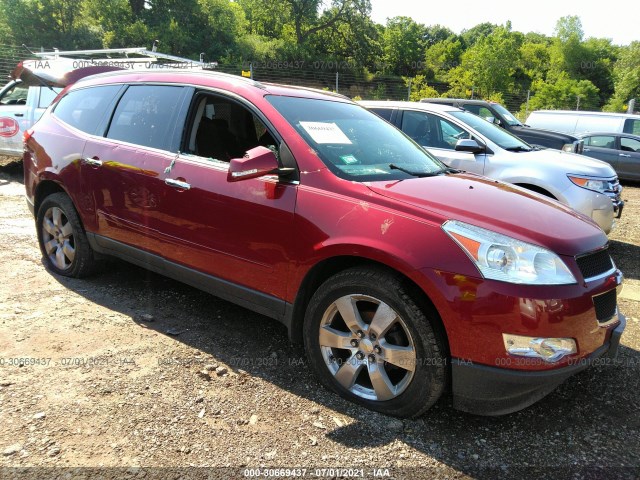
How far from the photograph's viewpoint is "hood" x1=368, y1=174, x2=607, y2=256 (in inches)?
94.0

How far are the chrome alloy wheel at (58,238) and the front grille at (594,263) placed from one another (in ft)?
13.1

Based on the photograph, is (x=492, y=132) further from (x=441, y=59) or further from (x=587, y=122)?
(x=441, y=59)

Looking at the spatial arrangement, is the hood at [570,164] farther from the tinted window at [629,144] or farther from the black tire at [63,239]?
the tinted window at [629,144]

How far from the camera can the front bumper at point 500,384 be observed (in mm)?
2221

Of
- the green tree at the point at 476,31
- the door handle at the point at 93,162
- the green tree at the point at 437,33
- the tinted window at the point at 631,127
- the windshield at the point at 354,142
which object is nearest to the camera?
the windshield at the point at 354,142

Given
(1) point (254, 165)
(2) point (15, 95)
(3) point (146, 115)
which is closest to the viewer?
(1) point (254, 165)

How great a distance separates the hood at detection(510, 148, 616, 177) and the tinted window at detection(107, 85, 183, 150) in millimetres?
4344

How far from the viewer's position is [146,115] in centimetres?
372

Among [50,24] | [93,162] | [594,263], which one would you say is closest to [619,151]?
[594,263]

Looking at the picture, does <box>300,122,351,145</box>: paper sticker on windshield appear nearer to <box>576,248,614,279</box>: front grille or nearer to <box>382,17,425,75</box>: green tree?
<box>576,248,614,279</box>: front grille

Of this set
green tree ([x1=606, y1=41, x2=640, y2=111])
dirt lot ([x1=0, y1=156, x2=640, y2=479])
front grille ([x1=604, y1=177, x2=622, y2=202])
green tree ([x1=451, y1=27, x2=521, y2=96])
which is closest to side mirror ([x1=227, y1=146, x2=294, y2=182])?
dirt lot ([x1=0, y1=156, x2=640, y2=479])

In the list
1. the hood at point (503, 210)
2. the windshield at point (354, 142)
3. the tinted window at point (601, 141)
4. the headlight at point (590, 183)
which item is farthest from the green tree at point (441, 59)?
the hood at point (503, 210)

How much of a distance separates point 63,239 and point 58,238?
82 millimetres

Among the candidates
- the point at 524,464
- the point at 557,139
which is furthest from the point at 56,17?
the point at 524,464
